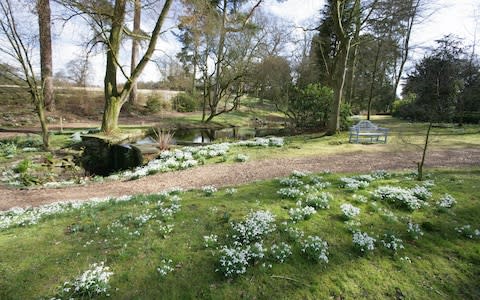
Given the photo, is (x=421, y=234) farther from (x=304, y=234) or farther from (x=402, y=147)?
(x=402, y=147)

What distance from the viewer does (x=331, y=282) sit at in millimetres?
3797

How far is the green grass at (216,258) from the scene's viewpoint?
11.8 ft

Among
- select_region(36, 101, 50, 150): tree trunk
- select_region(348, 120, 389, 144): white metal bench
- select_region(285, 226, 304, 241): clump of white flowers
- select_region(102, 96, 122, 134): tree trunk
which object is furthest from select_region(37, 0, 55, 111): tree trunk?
select_region(348, 120, 389, 144): white metal bench

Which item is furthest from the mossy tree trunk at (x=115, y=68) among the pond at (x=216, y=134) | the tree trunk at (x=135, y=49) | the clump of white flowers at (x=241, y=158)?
the clump of white flowers at (x=241, y=158)

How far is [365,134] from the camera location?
14.2 m

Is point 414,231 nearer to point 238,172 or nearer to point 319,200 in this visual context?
point 319,200

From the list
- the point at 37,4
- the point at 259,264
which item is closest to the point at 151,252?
the point at 259,264

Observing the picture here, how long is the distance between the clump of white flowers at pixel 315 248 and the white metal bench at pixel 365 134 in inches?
425

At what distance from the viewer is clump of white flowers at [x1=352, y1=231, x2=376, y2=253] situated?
172 inches

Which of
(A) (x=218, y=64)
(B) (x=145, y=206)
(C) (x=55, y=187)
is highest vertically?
(A) (x=218, y=64)

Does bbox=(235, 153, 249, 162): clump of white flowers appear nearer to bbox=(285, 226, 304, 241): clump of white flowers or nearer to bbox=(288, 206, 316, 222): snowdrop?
bbox=(288, 206, 316, 222): snowdrop

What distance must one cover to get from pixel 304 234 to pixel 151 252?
92.6 inches

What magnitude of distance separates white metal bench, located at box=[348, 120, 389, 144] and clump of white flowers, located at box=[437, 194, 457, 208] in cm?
827

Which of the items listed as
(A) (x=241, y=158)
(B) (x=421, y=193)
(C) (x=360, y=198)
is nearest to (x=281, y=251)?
(C) (x=360, y=198)
